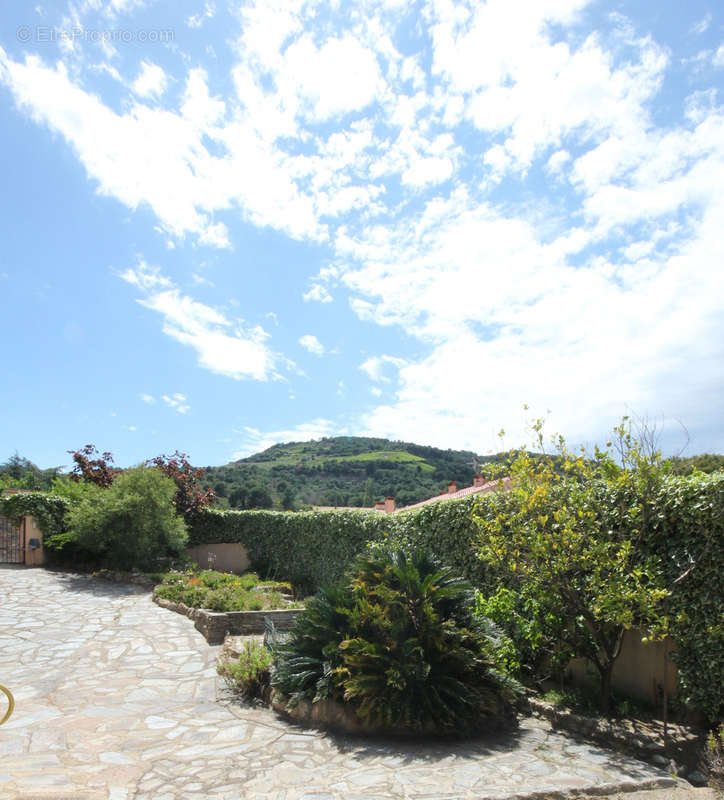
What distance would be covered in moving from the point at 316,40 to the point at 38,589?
12.4 m

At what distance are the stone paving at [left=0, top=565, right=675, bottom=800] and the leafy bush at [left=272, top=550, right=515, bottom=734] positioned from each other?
11.0 inches

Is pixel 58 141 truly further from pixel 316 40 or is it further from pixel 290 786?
pixel 290 786

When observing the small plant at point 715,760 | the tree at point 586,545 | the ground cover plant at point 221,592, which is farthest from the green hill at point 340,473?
the small plant at point 715,760

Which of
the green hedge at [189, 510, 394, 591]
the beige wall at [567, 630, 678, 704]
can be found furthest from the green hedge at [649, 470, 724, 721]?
the green hedge at [189, 510, 394, 591]

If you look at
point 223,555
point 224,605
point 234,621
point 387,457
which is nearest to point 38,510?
point 223,555

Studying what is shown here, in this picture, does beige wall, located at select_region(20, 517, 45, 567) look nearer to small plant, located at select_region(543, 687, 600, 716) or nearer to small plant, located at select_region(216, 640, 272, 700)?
small plant, located at select_region(216, 640, 272, 700)

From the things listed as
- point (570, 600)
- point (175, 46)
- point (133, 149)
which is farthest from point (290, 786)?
point (175, 46)

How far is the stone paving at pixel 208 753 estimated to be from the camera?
3811 millimetres

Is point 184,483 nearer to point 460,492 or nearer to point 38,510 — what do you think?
point 38,510

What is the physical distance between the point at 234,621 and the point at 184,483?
394 inches

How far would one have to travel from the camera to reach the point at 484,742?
4898mm

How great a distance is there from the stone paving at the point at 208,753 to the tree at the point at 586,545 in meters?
1.11

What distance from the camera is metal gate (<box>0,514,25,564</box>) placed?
52.1 feet

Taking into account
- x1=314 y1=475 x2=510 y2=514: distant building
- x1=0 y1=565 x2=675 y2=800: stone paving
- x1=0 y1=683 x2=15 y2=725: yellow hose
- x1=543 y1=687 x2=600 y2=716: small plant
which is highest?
x1=314 y1=475 x2=510 y2=514: distant building
